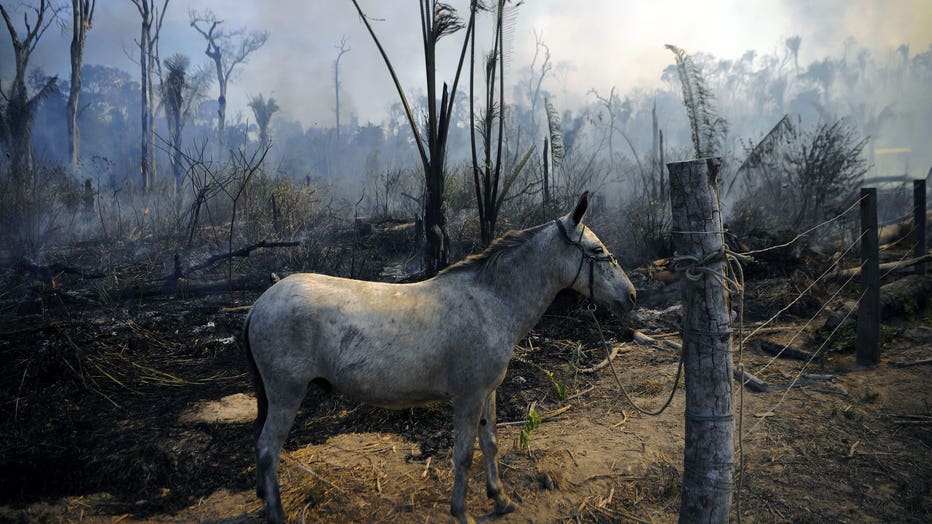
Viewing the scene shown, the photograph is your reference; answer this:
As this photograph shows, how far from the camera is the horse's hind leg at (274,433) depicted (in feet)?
9.43

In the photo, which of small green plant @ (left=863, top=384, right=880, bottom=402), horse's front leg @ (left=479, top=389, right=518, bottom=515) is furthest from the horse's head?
small green plant @ (left=863, top=384, right=880, bottom=402)

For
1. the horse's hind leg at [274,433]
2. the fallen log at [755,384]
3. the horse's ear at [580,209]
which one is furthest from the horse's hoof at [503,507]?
the fallen log at [755,384]

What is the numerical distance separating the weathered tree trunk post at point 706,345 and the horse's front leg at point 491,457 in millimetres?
1261

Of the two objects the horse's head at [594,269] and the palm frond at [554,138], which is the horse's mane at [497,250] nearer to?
the horse's head at [594,269]

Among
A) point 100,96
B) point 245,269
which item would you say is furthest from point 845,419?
point 100,96

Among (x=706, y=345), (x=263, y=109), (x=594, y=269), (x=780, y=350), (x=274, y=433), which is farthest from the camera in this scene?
(x=263, y=109)

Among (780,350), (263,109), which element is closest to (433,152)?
(780,350)

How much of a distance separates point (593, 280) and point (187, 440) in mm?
3702

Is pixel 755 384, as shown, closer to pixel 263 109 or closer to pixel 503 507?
pixel 503 507

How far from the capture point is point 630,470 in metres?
3.63

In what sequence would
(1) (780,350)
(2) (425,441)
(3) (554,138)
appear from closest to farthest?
(2) (425,441)
(1) (780,350)
(3) (554,138)

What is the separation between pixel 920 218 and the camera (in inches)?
268

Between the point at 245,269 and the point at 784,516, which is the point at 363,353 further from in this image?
the point at 245,269

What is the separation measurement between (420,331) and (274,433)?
1.10 meters
